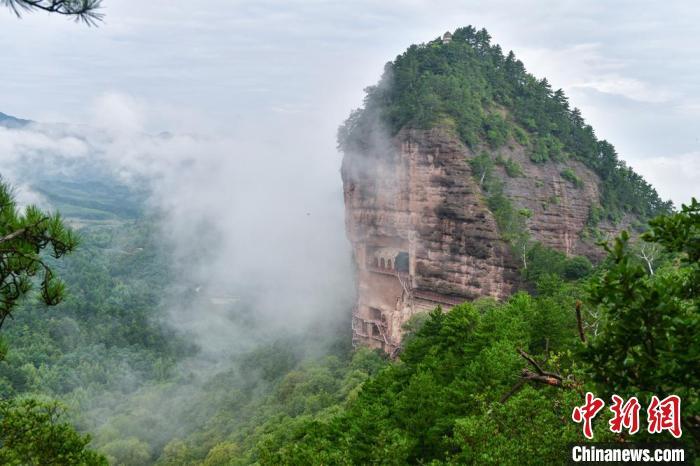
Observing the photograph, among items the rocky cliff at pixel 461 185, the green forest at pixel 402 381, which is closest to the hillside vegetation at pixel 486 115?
the rocky cliff at pixel 461 185

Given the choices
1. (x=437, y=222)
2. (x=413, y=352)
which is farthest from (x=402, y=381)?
(x=437, y=222)

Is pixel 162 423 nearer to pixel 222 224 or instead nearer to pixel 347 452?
pixel 347 452

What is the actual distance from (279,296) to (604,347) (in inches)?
3129

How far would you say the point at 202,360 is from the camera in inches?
2975

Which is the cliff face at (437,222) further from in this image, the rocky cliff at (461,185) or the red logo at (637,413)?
the red logo at (637,413)

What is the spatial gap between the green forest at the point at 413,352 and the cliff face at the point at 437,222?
1.47 meters

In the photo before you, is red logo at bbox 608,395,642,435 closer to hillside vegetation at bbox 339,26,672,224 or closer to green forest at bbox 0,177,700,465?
green forest at bbox 0,177,700,465

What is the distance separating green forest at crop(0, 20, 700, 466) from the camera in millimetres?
6438

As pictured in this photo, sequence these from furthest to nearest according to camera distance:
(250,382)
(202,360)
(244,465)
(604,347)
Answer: (202,360) → (250,382) → (244,465) → (604,347)

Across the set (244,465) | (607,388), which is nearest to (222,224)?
(244,465)

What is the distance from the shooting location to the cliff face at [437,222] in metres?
42.7

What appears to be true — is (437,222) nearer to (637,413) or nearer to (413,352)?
(413,352)

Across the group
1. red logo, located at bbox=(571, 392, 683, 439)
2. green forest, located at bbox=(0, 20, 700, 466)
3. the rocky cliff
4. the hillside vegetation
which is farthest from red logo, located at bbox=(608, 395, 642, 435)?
the hillside vegetation

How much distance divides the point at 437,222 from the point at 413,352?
20567mm
